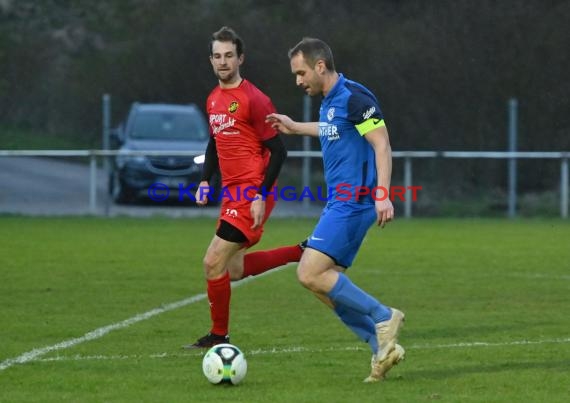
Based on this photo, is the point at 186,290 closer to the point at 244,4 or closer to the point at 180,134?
A: the point at 180,134

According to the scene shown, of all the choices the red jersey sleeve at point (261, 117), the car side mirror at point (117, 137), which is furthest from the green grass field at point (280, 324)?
the car side mirror at point (117, 137)

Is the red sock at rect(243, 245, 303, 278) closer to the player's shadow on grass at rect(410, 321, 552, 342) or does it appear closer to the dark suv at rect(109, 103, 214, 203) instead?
the player's shadow on grass at rect(410, 321, 552, 342)

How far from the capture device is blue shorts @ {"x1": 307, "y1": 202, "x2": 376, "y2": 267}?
702 cm

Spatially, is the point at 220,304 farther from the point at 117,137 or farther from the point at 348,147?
the point at 117,137

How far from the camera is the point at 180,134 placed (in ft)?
75.0

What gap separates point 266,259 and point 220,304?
2.55ft

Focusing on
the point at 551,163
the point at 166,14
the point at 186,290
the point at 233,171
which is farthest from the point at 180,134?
the point at 233,171

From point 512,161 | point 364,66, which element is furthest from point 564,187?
point 364,66

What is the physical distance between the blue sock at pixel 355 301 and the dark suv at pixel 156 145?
1506 centimetres

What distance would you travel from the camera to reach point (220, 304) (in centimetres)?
852

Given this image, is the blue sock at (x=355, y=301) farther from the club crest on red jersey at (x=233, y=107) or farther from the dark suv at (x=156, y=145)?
the dark suv at (x=156, y=145)

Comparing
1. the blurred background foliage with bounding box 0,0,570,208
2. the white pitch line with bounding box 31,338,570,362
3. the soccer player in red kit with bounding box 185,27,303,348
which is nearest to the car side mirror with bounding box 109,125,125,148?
the blurred background foliage with bounding box 0,0,570,208

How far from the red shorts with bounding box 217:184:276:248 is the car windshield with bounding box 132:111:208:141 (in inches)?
563

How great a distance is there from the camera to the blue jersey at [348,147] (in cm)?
703
